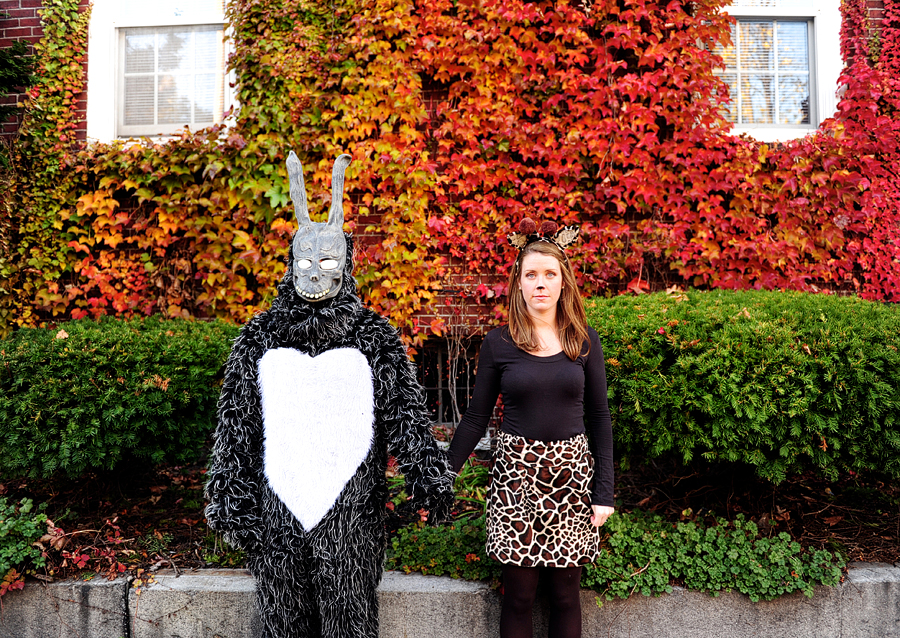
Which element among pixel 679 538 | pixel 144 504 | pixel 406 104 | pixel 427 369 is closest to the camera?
pixel 679 538

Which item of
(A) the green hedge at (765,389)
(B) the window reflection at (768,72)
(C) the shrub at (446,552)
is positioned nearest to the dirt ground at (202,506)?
(C) the shrub at (446,552)

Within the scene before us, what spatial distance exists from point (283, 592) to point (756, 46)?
18.6ft

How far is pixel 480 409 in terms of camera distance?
2.43 m

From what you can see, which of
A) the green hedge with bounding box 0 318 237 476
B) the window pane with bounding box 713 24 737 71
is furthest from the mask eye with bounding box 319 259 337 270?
the window pane with bounding box 713 24 737 71

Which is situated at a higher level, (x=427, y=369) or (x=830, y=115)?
(x=830, y=115)

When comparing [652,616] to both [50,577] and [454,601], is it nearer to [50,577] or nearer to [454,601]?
[454,601]

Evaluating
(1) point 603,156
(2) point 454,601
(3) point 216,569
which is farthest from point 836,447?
(3) point 216,569

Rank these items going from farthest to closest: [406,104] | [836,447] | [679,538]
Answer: [406,104] → [679,538] → [836,447]

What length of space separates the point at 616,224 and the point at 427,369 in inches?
76.8

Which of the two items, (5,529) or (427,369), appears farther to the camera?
(427,369)

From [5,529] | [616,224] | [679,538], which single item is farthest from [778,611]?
[5,529]

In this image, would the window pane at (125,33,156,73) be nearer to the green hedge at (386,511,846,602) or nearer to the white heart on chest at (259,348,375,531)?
the white heart on chest at (259,348,375,531)

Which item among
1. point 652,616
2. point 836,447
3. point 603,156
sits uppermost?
point 603,156

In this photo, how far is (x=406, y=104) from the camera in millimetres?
4422
